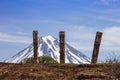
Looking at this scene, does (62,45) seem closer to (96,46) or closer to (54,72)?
(96,46)

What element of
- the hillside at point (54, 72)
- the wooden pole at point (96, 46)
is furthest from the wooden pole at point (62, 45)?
the hillside at point (54, 72)

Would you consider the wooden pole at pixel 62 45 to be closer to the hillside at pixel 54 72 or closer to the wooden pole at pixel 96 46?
the wooden pole at pixel 96 46

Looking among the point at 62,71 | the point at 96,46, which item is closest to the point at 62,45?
the point at 96,46

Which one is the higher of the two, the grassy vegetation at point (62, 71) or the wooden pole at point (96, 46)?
the wooden pole at point (96, 46)

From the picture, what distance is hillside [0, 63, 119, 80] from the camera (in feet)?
73.0

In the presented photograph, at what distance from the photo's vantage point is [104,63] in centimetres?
2447

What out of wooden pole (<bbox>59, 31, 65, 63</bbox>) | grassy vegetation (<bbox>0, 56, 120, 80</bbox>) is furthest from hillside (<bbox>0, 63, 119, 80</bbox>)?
wooden pole (<bbox>59, 31, 65, 63</bbox>)

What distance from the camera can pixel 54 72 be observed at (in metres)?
23.9

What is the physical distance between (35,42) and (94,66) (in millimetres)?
8800

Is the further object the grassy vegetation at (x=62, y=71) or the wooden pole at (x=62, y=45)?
the wooden pole at (x=62, y=45)

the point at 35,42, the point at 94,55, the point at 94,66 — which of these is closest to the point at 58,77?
the point at 94,66

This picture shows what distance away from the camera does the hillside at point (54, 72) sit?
22266mm

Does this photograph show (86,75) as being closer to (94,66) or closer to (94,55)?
(94,66)

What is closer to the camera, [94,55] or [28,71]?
[28,71]
